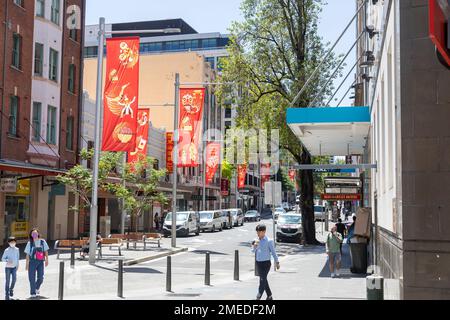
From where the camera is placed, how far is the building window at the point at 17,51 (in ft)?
96.6

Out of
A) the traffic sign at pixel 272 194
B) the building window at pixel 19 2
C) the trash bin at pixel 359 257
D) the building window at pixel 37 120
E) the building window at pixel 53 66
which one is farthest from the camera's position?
the building window at pixel 53 66

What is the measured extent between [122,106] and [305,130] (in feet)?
27.6

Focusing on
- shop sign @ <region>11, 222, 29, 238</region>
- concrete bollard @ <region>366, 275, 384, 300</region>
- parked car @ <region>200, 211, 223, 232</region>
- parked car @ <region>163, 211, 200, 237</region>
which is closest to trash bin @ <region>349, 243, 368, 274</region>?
concrete bollard @ <region>366, 275, 384, 300</region>

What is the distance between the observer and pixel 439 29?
470cm

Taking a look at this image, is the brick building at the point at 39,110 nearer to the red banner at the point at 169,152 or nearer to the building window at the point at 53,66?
the building window at the point at 53,66

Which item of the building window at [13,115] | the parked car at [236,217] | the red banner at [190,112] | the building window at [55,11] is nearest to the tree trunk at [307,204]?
the red banner at [190,112]

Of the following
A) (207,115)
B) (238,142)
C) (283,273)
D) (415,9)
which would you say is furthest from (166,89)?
(415,9)

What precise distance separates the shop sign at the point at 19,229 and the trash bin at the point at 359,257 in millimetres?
18111

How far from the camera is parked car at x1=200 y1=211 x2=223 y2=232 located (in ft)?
157

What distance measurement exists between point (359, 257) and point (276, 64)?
1772cm

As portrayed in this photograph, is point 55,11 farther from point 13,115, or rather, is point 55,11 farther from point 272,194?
point 272,194

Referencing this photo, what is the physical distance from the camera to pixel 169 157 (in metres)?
51.8

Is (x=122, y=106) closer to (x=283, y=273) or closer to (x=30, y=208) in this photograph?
(x=283, y=273)

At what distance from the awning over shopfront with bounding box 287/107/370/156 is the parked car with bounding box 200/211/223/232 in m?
28.3
